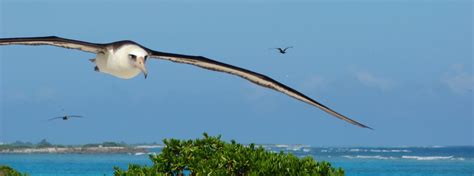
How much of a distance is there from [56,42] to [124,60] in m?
0.90

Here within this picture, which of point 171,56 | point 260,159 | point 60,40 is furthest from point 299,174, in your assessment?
point 60,40

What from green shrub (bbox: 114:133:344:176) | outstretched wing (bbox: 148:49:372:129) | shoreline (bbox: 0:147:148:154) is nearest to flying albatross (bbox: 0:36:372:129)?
outstretched wing (bbox: 148:49:372:129)

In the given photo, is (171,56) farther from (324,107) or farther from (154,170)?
(154,170)

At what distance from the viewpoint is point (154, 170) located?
13.7 m

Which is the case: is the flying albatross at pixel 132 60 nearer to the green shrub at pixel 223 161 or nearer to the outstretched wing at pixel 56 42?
the outstretched wing at pixel 56 42

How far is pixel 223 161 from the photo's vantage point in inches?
526

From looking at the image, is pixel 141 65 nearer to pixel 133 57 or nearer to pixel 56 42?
pixel 133 57

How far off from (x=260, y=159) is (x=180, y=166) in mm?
1482

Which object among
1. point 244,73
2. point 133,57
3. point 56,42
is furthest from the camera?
point 244,73

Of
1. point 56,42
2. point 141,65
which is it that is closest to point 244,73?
point 141,65

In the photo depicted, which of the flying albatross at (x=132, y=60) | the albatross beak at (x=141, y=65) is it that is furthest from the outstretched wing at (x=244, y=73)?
the albatross beak at (x=141, y=65)

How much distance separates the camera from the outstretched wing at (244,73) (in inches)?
445

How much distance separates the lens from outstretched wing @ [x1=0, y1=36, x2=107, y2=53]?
10477mm

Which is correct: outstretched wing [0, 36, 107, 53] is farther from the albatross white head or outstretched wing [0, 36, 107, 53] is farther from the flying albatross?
the albatross white head
